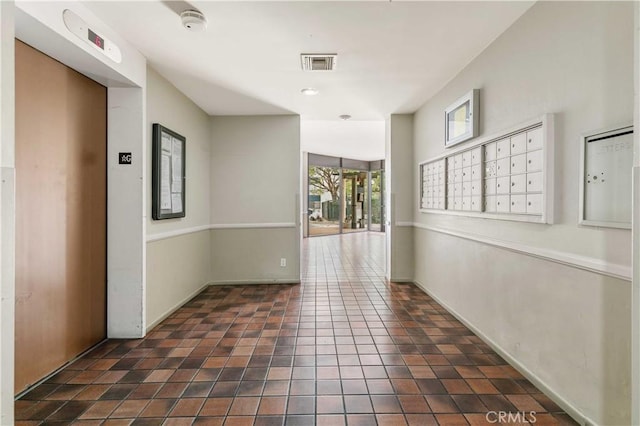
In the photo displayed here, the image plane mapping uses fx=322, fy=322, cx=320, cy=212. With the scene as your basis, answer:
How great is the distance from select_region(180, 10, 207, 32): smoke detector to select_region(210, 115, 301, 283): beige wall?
7.64 ft

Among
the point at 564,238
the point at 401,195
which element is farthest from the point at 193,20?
the point at 401,195

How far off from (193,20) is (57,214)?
163cm

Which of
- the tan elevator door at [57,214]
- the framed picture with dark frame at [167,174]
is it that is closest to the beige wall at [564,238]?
the framed picture with dark frame at [167,174]

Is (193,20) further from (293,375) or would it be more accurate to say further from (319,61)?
(293,375)

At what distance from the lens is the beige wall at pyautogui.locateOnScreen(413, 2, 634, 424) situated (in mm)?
1483

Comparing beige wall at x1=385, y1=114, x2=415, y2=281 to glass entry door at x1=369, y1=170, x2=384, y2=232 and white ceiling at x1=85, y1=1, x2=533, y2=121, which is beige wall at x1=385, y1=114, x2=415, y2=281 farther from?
glass entry door at x1=369, y1=170, x2=384, y2=232

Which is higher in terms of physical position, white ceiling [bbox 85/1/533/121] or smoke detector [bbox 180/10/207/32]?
white ceiling [bbox 85/1/533/121]

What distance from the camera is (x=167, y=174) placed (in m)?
3.19

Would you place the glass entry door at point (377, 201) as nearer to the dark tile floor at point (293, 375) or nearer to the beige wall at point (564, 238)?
the dark tile floor at point (293, 375)

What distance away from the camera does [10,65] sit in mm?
1193

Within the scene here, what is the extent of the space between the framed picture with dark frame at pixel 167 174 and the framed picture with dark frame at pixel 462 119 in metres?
2.78

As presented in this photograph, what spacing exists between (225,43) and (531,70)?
2.16 metres

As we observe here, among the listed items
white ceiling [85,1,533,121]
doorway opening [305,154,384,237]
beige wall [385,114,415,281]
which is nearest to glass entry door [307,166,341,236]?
doorway opening [305,154,384,237]

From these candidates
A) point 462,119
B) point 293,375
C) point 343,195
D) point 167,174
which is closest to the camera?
point 293,375
